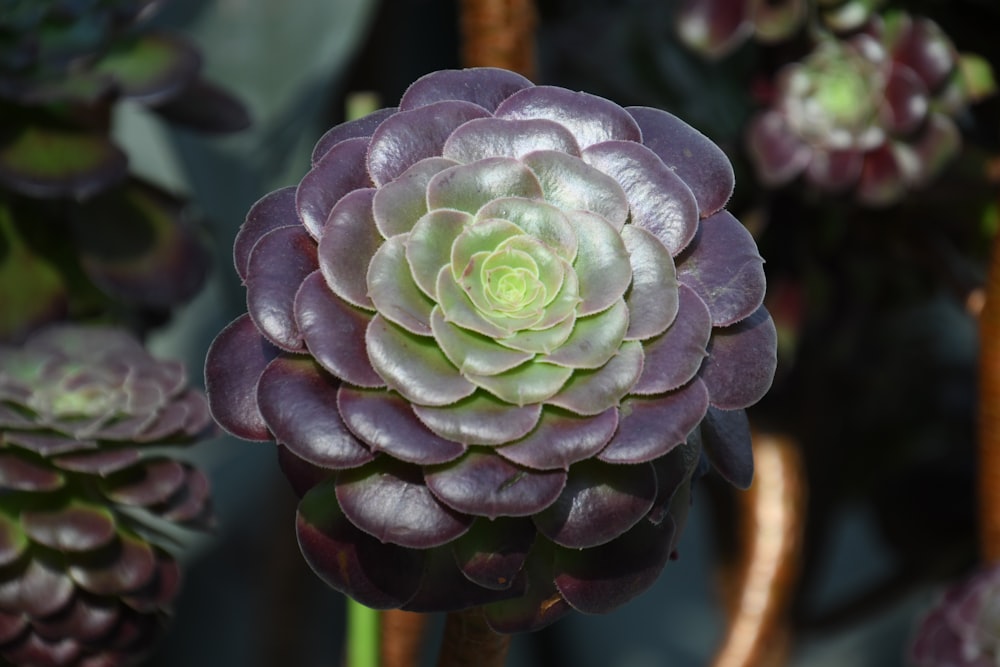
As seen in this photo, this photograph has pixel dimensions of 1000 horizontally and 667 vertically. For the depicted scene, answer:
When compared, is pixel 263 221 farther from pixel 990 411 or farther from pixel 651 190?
pixel 990 411

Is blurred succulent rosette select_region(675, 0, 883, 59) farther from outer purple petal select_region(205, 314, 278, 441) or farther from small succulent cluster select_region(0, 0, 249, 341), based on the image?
outer purple petal select_region(205, 314, 278, 441)

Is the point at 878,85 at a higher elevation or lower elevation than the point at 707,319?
lower

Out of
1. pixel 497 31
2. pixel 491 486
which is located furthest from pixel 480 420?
pixel 497 31

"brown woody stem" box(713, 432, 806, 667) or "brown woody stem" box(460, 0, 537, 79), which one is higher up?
"brown woody stem" box(460, 0, 537, 79)

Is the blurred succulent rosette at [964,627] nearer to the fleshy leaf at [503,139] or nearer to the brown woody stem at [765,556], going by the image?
the brown woody stem at [765,556]

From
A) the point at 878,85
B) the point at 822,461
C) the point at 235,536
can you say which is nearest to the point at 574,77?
the point at 878,85

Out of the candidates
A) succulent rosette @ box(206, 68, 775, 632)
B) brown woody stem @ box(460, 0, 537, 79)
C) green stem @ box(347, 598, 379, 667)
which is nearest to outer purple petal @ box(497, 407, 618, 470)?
succulent rosette @ box(206, 68, 775, 632)

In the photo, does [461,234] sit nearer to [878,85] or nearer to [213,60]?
[878,85]

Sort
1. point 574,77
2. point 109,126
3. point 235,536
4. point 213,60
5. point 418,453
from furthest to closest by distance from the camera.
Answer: point 235,536, point 213,60, point 574,77, point 109,126, point 418,453
